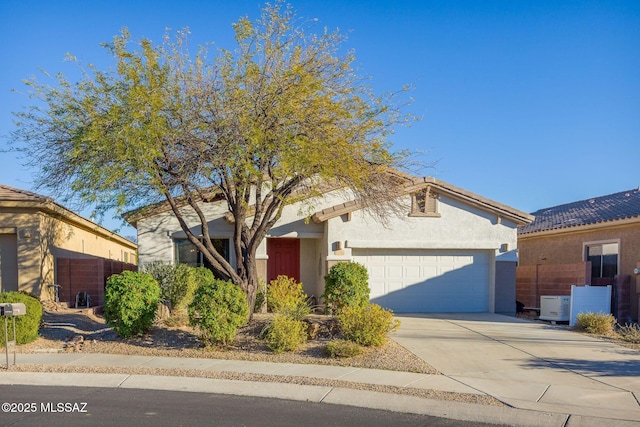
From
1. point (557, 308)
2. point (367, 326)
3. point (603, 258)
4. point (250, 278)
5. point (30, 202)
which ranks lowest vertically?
point (557, 308)

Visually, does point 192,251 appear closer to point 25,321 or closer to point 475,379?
point 25,321

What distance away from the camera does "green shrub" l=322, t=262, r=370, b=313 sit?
47.3 ft

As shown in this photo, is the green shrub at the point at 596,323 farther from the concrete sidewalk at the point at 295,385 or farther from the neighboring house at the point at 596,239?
the concrete sidewalk at the point at 295,385

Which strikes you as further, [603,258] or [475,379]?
[603,258]

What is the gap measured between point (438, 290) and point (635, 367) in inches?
315

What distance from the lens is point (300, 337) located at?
11.9 m

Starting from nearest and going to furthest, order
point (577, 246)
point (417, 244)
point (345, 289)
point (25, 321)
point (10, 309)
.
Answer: point (10, 309), point (25, 321), point (345, 289), point (417, 244), point (577, 246)

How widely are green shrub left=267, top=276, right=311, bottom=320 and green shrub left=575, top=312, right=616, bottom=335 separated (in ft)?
23.3

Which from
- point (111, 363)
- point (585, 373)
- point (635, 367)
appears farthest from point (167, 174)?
point (635, 367)

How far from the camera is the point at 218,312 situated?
11531mm

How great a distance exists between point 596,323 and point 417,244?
5540mm

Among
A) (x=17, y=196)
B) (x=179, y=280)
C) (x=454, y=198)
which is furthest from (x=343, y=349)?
(x=17, y=196)

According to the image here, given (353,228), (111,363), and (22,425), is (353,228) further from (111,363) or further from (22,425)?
(22,425)

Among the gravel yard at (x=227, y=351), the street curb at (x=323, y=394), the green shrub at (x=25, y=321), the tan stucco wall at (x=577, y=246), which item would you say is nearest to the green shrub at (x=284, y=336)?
the gravel yard at (x=227, y=351)
